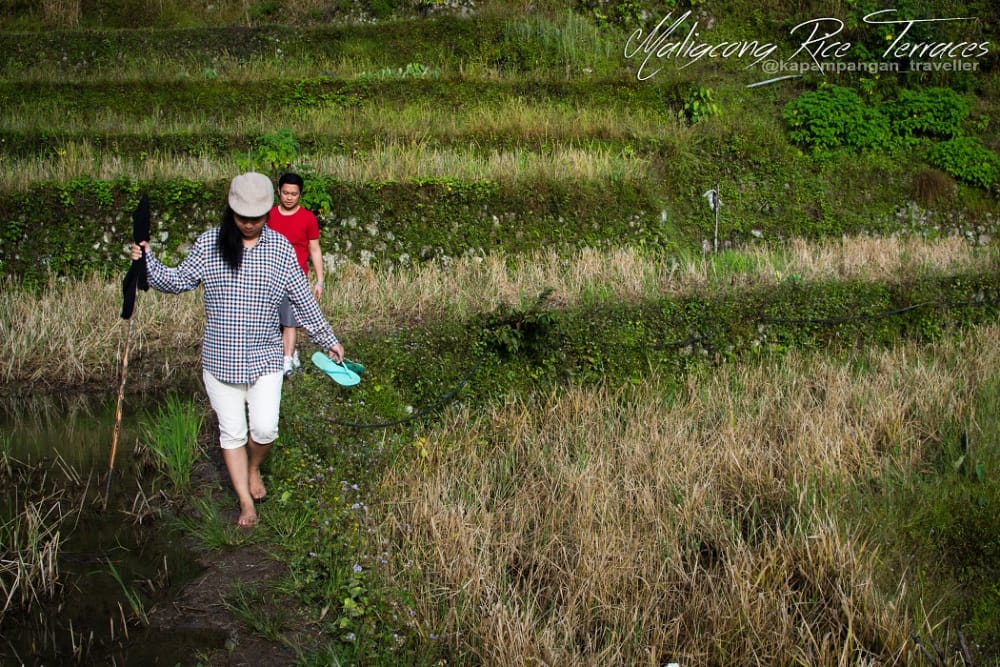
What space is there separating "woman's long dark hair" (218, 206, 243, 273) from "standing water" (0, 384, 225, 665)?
1.34m

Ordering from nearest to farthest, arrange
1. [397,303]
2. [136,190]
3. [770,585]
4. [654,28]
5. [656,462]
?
[770,585] < [656,462] < [397,303] < [136,190] < [654,28]

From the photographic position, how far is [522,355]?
6.14 m

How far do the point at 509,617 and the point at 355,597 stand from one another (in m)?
0.62

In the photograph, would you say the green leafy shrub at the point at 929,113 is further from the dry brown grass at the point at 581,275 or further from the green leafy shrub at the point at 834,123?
the dry brown grass at the point at 581,275

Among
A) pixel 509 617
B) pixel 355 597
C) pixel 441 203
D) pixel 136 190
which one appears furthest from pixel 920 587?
pixel 136 190

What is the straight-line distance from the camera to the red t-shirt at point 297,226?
5992 millimetres

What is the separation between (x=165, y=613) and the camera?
3.61 meters

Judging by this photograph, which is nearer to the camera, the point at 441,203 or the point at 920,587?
the point at 920,587

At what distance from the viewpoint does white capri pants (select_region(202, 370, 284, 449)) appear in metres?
4.02

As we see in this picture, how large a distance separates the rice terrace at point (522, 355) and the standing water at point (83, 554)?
23 mm

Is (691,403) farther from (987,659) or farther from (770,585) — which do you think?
(987,659)

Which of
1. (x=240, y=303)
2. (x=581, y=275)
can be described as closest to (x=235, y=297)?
(x=240, y=303)

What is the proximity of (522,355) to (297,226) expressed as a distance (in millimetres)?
1749

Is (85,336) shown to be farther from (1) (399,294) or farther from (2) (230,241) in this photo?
(2) (230,241)
